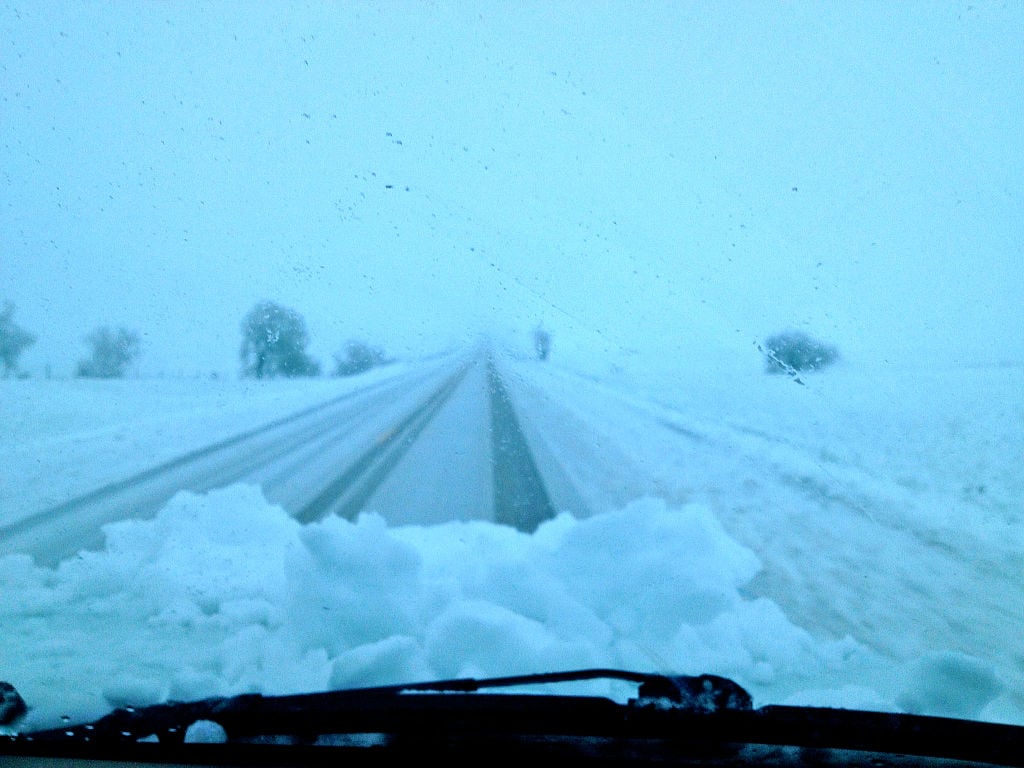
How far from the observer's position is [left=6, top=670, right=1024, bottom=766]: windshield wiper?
333 centimetres

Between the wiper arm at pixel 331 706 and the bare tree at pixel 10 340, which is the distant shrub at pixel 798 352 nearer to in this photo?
the wiper arm at pixel 331 706

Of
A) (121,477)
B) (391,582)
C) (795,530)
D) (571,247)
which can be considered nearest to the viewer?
(391,582)

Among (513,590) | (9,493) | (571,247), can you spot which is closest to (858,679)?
(513,590)

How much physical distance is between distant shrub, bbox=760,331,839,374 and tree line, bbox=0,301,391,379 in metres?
2.34

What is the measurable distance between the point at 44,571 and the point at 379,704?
7.41 ft

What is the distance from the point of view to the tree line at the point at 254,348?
550 centimetres

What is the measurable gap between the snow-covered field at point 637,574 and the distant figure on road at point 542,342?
221 millimetres

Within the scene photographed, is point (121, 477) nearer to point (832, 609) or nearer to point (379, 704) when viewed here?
point (379, 704)

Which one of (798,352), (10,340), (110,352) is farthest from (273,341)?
(798,352)

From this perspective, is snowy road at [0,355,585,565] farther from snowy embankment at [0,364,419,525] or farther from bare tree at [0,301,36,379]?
bare tree at [0,301,36,379]

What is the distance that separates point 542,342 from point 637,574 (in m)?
1.91

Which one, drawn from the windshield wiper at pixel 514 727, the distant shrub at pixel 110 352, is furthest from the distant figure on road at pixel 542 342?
the windshield wiper at pixel 514 727

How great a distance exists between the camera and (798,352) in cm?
516

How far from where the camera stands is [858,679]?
405 centimetres
